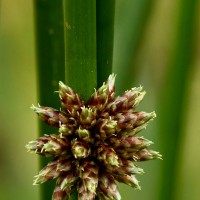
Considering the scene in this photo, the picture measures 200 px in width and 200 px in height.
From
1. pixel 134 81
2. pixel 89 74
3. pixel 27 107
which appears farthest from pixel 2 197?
pixel 89 74

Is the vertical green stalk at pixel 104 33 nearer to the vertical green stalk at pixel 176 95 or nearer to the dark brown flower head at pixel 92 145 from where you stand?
the dark brown flower head at pixel 92 145

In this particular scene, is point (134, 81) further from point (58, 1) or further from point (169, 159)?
point (58, 1)

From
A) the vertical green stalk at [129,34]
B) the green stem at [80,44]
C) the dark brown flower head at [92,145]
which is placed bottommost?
the dark brown flower head at [92,145]

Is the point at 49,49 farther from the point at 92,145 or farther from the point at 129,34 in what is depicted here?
the point at 129,34

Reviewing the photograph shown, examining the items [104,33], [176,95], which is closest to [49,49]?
[104,33]

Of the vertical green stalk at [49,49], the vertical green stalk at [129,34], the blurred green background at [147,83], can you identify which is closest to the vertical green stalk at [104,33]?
the vertical green stalk at [49,49]

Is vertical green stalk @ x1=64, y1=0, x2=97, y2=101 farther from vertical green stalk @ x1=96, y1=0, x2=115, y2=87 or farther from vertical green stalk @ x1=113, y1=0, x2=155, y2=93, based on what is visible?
vertical green stalk @ x1=113, y1=0, x2=155, y2=93
